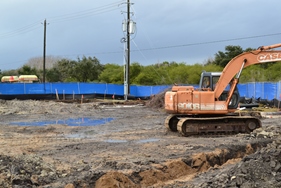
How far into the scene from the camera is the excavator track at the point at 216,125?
15.8 metres

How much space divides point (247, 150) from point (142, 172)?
4.54 m

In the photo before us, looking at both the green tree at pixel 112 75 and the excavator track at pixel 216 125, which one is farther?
the green tree at pixel 112 75

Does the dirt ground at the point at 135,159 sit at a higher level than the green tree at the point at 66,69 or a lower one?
lower

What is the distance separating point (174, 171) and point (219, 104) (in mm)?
6587

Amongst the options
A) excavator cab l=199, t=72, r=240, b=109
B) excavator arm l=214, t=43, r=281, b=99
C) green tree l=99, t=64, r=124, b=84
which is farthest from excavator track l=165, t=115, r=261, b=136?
green tree l=99, t=64, r=124, b=84

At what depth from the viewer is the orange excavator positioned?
624 inches

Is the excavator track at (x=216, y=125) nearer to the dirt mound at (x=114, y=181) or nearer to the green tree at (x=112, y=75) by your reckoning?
the dirt mound at (x=114, y=181)

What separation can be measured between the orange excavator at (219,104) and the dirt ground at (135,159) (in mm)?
528

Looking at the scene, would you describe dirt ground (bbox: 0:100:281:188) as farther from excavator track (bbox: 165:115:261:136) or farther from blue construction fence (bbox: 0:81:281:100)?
blue construction fence (bbox: 0:81:281:100)

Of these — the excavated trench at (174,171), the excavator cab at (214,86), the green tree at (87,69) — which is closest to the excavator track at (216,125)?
the excavator cab at (214,86)

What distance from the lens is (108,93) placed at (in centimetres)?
4919

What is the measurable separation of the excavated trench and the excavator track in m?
3.37

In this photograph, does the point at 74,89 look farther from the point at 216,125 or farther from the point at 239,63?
the point at 239,63

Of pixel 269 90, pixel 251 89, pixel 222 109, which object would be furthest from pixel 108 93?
pixel 222 109
